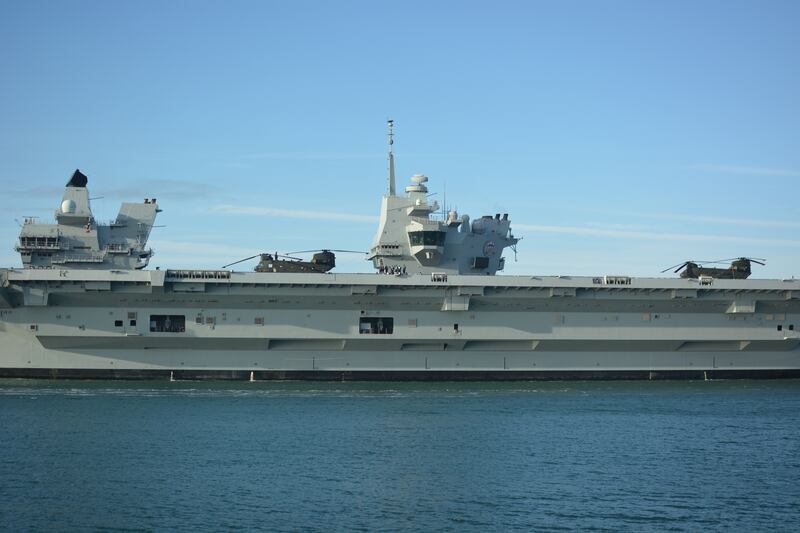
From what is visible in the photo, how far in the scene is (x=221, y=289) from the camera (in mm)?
35438

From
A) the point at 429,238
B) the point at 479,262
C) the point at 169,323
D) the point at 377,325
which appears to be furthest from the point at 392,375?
the point at 169,323

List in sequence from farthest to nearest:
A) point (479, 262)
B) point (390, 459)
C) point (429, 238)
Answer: point (479, 262)
point (429, 238)
point (390, 459)

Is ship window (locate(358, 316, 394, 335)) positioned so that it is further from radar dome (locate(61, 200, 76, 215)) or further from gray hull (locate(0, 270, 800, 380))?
radar dome (locate(61, 200, 76, 215))

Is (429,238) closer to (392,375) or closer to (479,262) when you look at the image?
(479,262)

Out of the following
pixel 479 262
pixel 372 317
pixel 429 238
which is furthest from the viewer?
pixel 479 262

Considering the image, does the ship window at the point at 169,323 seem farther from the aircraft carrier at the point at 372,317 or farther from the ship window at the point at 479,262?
the ship window at the point at 479,262

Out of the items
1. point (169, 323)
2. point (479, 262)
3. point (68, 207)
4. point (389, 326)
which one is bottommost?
point (389, 326)

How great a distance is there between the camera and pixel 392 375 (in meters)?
36.6

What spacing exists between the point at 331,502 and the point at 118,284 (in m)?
18.7

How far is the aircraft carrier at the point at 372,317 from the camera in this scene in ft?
114

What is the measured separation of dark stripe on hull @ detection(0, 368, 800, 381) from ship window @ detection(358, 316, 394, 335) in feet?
5.25

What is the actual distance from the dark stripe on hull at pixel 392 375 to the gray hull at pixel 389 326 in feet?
0.17

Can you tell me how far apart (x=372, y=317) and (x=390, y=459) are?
14.2m

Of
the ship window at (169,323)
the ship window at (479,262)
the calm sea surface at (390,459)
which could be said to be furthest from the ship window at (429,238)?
the ship window at (169,323)
